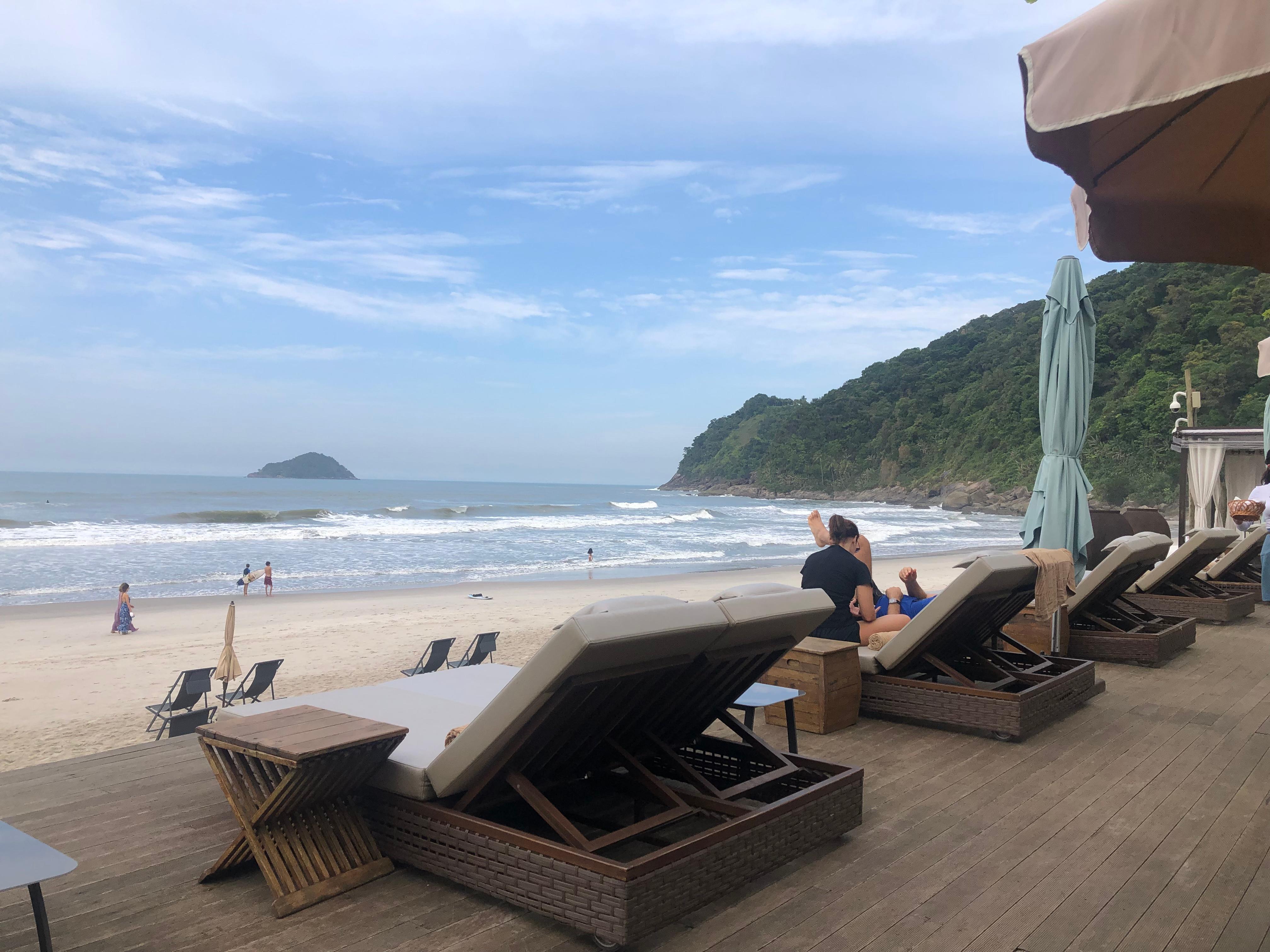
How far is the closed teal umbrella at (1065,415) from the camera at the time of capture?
6.06 meters

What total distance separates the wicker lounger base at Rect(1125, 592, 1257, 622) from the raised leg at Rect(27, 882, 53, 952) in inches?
305

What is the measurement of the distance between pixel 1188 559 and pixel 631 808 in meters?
6.64

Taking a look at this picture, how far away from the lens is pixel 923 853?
2.51m

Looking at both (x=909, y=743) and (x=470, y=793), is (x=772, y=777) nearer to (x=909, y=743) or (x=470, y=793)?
(x=470, y=793)

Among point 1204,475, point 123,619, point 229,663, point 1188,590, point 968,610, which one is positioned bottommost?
point 123,619

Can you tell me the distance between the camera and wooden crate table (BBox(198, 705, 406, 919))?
217cm

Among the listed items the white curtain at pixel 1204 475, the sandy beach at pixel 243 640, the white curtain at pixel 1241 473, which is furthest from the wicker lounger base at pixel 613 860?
the white curtain at pixel 1241 473

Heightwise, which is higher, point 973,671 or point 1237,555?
point 1237,555

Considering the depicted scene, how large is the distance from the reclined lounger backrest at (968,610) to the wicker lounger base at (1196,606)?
12.8 ft

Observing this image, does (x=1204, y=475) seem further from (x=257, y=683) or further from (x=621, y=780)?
(x=621, y=780)

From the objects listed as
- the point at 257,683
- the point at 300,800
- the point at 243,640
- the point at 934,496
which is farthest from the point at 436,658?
the point at 934,496

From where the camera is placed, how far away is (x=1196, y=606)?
7375mm

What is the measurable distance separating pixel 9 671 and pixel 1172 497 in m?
43.5

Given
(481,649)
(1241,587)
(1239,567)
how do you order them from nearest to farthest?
1. (1241,587)
2. (1239,567)
3. (481,649)
